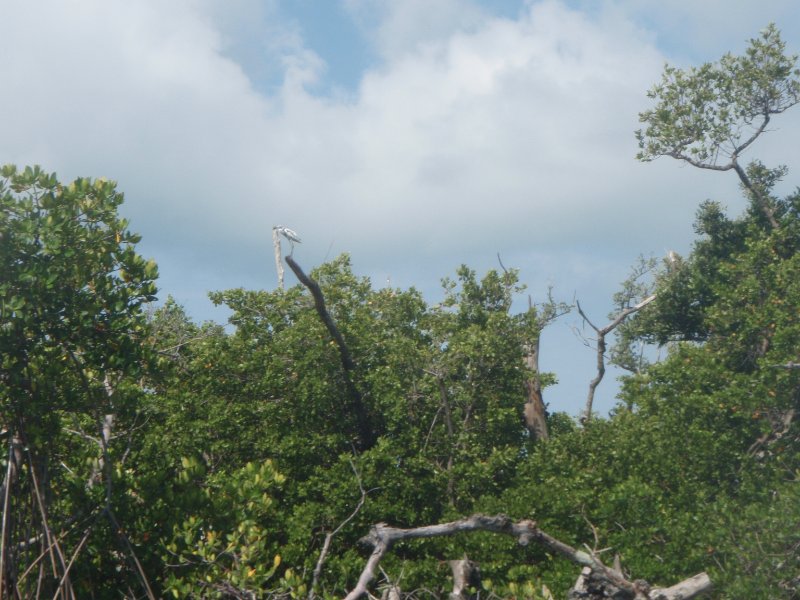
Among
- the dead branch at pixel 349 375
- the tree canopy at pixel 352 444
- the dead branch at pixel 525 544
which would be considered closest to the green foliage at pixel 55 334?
the tree canopy at pixel 352 444

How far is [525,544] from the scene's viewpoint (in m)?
8.15

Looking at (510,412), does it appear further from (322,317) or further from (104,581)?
(104,581)

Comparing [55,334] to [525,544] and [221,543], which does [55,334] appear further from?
[525,544]

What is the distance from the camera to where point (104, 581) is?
9.54m

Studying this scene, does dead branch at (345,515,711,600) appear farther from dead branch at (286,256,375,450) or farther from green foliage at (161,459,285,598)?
dead branch at (286,256,375,450)

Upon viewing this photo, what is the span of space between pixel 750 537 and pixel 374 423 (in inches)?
247

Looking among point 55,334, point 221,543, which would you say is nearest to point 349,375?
point 221,543

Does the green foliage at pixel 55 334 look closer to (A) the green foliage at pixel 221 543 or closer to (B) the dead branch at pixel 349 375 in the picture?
(A) the green foliage at pixel 221 543

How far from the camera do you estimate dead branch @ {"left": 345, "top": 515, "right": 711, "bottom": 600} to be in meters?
7.86

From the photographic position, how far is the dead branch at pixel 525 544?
7863mm

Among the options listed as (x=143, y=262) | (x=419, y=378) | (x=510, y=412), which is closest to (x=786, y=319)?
(x=510, y=412)

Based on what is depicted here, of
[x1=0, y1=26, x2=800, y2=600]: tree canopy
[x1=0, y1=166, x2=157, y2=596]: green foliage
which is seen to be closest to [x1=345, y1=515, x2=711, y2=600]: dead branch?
[x1=0, y1=26, x2=800, y2=600]: tree canopy

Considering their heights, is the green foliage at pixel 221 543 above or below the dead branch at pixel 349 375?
below

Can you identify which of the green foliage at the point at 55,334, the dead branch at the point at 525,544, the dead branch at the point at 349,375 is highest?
the dead branch at the point at 349,375
